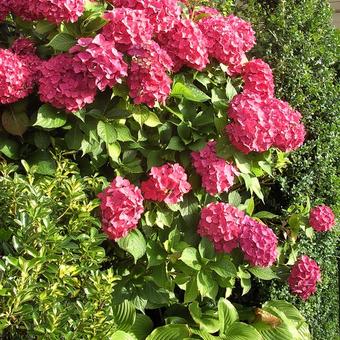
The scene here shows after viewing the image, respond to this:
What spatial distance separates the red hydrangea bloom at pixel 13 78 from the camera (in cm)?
262

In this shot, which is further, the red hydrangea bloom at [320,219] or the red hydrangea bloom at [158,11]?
the red hydrangea bloom at [320,219]

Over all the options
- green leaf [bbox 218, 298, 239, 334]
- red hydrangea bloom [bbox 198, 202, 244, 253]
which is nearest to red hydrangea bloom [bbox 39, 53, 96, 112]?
red hydrangea bloom [bbox 198, 202, 244, 253]

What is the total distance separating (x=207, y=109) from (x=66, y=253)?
1.21 metres

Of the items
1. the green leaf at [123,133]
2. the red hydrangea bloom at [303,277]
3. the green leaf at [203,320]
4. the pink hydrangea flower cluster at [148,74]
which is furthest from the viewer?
the red hydrangea bloom at [303,277]

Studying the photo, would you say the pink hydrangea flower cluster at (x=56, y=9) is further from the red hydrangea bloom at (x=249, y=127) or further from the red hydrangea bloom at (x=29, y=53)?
the red hydrangea bloom at (x=249, y=127)

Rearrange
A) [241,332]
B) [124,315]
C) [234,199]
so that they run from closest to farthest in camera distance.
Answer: [124,315] → [241,332] → [234,199]

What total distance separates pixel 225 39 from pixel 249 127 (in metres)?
0.54

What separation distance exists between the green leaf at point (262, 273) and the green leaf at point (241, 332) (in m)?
0.27

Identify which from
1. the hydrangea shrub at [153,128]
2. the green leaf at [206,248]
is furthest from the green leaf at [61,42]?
the green leaf at [206,248]

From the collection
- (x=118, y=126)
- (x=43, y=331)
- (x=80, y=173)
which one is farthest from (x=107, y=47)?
(x=43, y=331)

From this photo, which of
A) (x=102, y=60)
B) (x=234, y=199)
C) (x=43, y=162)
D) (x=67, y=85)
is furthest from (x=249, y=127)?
(x=43, y=162)

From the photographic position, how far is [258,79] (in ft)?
10.5

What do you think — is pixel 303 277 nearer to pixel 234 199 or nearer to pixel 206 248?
pixel 234 199

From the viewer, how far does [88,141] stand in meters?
2.76
